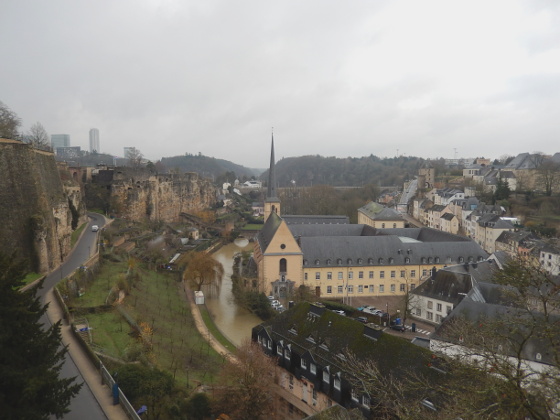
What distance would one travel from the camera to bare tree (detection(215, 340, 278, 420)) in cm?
1395

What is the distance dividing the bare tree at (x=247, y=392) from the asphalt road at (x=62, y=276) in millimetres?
4594

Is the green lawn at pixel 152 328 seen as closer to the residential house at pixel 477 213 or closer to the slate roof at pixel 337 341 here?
the slate roof at pixel 337 341

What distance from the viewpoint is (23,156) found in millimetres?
22656

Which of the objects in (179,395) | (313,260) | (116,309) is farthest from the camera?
(313,260)

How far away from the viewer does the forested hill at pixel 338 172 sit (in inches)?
4862

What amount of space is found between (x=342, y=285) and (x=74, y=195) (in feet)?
87.0

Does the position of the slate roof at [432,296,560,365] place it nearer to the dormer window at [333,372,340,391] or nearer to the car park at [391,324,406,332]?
the dormer window at [333,372,340,391]

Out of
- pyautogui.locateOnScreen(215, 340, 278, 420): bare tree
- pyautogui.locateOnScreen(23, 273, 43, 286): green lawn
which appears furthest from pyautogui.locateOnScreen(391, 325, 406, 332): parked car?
pyautogui.locateOnScreen(23, 273, 43, 286): green lawn

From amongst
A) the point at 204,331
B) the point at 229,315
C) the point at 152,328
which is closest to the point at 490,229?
the point at 229,315

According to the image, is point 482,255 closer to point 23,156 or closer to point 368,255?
point 368,255

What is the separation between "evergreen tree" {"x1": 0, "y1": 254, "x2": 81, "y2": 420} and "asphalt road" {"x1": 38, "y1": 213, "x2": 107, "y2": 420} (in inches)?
43.8

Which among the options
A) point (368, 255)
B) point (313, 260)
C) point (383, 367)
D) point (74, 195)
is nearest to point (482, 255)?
point (368, 255)

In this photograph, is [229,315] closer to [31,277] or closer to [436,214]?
[31,277]

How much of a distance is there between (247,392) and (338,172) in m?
129
